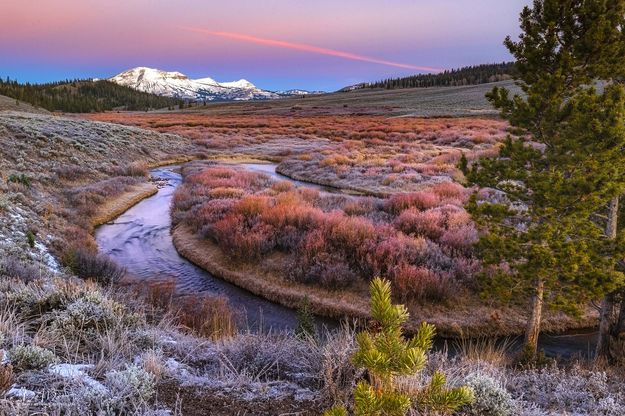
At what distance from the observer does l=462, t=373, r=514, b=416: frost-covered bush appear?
404 centimetres

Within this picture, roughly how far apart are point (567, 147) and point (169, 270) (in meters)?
11.2

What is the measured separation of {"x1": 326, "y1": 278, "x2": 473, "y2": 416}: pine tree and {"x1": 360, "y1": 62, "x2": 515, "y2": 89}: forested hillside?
154 meters

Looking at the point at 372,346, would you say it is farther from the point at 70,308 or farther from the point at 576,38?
the point at 576,38

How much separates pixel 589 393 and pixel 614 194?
282 centimetres

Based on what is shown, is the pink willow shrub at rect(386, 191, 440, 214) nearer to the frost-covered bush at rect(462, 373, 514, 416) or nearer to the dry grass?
the dry grass

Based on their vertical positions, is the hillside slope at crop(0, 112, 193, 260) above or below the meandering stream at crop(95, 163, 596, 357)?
above

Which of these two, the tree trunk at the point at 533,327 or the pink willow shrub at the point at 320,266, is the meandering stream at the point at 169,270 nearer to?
the tree trunk at the point at 533,327

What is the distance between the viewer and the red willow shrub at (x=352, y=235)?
11.4m

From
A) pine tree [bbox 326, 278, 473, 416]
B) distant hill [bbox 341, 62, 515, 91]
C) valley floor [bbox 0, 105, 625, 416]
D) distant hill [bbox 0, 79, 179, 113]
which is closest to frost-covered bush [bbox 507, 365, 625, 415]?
valley floor [bbox 0, 105, 625, 416]

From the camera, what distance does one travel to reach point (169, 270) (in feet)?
43.0

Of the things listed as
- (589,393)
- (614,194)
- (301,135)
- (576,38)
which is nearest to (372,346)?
(589,393)

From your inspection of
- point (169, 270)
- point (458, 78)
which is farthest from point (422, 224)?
point (458, 78)

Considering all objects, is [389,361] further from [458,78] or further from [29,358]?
[458,78]

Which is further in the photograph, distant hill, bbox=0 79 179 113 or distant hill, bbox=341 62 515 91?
distant hill, bbox=341 62 515 91
